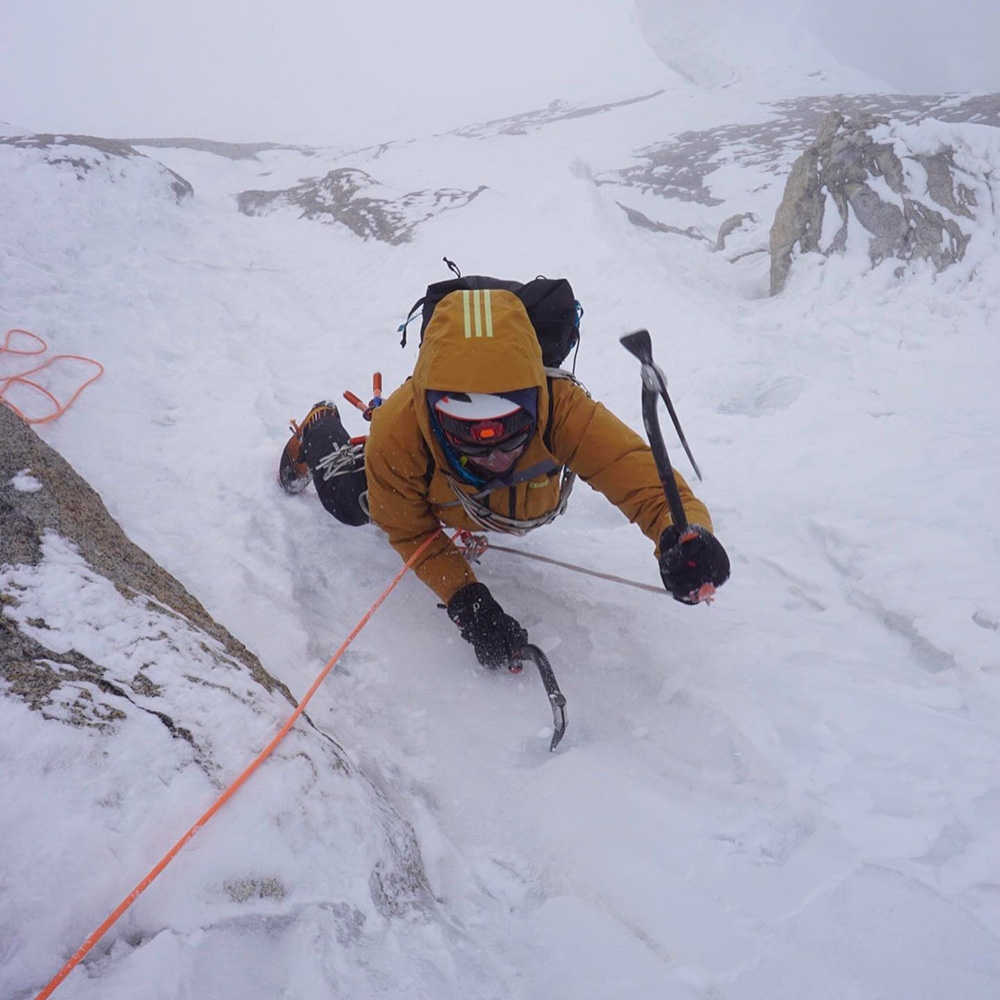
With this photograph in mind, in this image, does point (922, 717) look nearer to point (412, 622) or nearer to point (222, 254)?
point (412, 622)

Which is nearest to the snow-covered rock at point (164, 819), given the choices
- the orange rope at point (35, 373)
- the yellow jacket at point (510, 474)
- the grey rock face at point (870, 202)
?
the yellow jacket at point (510, 474)

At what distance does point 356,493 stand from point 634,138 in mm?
31151

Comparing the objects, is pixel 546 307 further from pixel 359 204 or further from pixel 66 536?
pixel 359 204

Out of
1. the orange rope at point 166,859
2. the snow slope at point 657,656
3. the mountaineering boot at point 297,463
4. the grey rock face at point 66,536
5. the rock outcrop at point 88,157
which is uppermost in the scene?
the rock outcrop at point 88,157

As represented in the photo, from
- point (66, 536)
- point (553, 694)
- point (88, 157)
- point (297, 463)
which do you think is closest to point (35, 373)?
point (297, 463)

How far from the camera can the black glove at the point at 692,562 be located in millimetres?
2137

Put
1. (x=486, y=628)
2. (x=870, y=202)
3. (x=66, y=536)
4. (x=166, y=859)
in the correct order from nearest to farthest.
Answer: (x=166, y=859)
(x=66, y=536)
(x=486, y=628)
(x=870, y=202)

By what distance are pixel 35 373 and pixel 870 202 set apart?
861 centimetres

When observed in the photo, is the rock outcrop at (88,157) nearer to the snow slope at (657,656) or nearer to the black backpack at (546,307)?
the snow slope at (657,656)

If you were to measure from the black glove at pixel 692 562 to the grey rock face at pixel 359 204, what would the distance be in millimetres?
8104

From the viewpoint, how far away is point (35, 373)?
13.3ft

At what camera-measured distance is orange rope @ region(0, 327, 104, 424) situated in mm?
3572

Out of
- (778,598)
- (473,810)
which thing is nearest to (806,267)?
(778,598)

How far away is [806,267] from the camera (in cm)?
760
